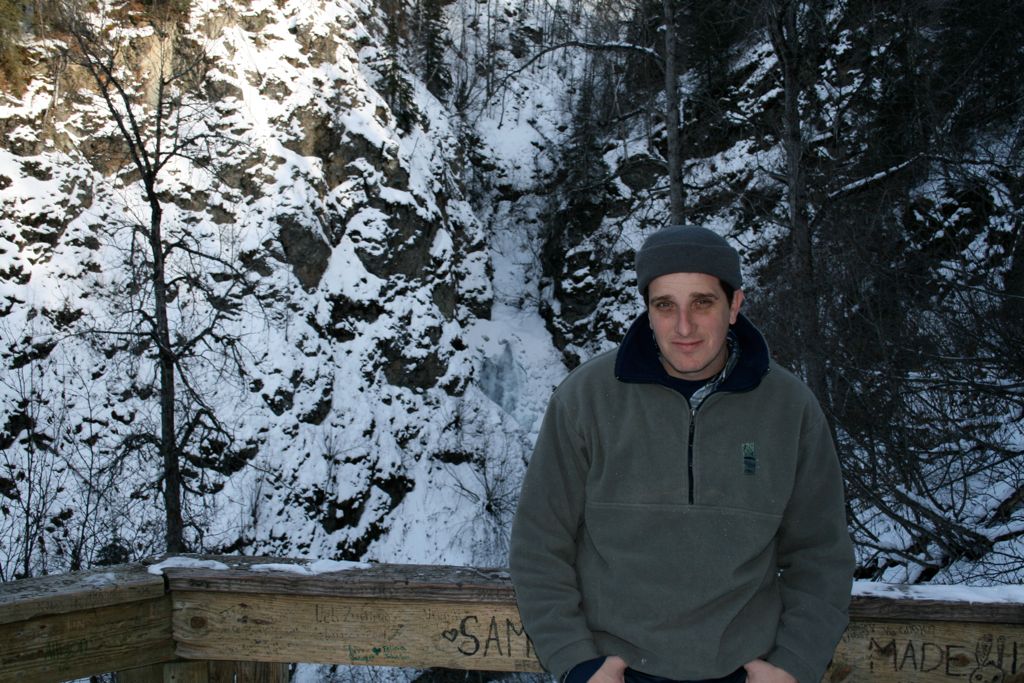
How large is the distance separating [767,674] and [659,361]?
2.57 feet

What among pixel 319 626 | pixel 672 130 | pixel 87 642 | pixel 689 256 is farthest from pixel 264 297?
pixel 689 256

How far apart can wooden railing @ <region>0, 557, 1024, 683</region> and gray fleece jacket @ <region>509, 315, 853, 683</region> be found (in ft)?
1.26

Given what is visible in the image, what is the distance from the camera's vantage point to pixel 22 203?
13133 mm

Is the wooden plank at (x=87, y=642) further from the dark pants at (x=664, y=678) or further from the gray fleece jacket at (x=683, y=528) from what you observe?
the dark pants at (x=664, y=678)

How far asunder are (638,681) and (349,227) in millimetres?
14653

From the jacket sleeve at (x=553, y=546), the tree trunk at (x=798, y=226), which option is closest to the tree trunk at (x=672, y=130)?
the tree trunk at (x=798, y=226)

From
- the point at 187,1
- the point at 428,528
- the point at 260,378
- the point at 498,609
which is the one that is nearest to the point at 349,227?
the point at 260,378

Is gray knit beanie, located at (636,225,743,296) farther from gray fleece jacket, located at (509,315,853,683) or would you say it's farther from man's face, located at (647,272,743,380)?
gray fleece jacket, located at (509,315,853,683)

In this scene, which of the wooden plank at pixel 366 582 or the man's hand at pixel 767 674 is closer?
the man's hand at pixel 767 674

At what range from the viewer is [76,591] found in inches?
84.5

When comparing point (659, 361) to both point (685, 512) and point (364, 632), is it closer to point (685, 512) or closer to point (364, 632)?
point (685, 512)

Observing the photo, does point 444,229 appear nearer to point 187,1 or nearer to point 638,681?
point 187,1

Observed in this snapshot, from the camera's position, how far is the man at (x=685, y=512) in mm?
1770

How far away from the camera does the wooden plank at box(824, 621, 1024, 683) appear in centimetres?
203
